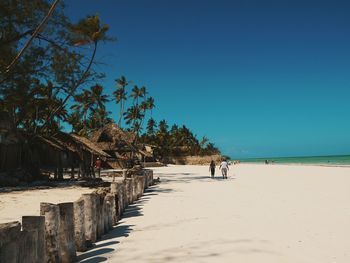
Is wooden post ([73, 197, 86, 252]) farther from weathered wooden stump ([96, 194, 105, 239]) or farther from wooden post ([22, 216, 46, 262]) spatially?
wooden post ([22, 216, 46, 262])

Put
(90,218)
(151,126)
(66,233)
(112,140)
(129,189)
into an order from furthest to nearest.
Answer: (151,126)
(112,140)
(129,189)
(90,218)
(66,233)

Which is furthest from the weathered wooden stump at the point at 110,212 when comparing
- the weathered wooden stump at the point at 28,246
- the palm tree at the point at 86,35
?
the palm tree at the point at 86,35

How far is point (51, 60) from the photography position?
2042 cm

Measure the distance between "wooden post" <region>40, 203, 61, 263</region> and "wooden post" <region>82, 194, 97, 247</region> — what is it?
133 cm

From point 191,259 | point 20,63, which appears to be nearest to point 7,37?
point 20,63

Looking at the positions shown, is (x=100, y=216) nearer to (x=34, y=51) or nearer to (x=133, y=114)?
(x=34, y=51)

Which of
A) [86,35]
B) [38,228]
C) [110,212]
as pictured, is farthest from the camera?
[86,35]

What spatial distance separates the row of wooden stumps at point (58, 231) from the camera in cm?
371

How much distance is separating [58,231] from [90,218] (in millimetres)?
1448

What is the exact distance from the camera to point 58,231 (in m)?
5.09

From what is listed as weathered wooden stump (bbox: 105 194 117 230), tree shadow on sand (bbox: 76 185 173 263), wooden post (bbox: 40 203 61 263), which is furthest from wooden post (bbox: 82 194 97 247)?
wooden post (bbox: 40 203 61 263)

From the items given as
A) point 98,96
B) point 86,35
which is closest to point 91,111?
point 98,96

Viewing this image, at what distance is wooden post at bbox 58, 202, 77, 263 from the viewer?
17.3 ft

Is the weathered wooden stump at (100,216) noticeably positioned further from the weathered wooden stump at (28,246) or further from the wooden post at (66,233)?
the weathered wooden stump at (28,246)
